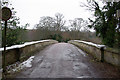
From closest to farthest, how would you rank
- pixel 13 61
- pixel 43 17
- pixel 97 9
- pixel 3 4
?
pixel 13 61, pixel 97 9, pixel 3 4, pixel 43 17

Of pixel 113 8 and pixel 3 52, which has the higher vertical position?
pixel 113 8

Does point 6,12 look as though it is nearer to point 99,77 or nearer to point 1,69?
point 1,69

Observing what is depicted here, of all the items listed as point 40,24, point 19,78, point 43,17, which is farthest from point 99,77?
point 43,17

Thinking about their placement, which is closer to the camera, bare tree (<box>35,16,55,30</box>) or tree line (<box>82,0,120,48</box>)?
tree line (<box>82,0,120,48</box>)

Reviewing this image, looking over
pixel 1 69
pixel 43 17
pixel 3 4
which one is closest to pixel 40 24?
pixel 43 17

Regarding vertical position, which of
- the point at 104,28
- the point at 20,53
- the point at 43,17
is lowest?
the point at 20,53

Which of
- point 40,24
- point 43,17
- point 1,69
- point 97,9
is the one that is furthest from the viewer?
point 43,17

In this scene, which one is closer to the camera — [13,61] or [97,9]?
[13,61]

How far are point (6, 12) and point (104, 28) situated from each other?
4.71 metres

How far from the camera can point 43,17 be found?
31.6 metres

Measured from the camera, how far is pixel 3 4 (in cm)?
935

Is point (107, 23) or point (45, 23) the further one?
point (45, 23)

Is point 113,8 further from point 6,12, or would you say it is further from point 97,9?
point 6,12

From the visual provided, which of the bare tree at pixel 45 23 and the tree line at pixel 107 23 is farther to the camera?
the bare tree at pixel 45 23
